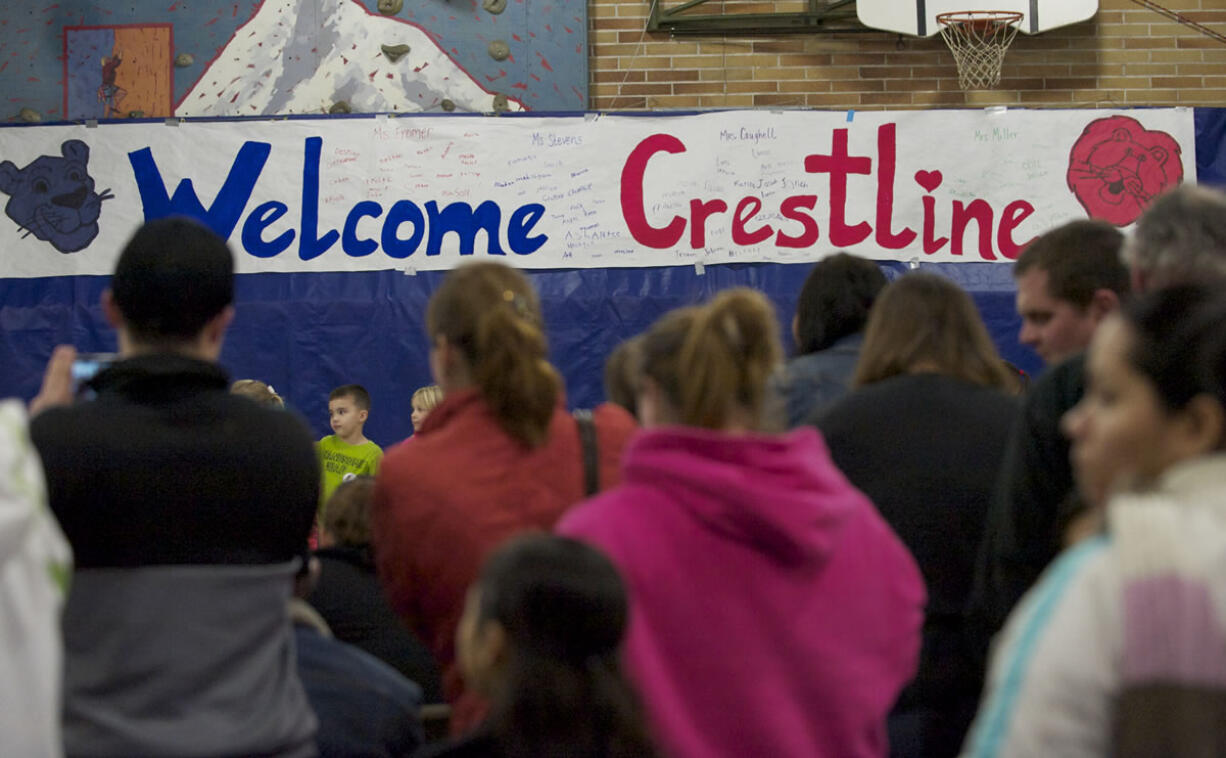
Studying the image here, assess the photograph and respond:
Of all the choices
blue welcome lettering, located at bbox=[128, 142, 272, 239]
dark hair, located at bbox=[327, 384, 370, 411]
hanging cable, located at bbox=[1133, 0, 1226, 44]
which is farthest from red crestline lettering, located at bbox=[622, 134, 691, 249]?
hanging cable, located at bbox=[1133, 0, 1226, 44]

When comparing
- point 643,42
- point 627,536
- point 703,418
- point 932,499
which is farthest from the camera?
point 643,42

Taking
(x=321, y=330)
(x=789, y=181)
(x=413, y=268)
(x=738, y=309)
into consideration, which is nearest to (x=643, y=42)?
(x=789, y=181)

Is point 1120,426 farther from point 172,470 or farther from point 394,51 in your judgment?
point 394,51

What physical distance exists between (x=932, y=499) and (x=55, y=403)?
1.46 m

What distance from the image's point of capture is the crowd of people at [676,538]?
1205mm

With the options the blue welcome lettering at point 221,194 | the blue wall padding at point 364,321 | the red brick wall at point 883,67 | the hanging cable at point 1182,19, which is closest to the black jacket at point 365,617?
the blue wall padding at point 364,321

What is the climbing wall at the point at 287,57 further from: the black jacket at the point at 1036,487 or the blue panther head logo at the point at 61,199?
the black jacket at the point at 1036,487

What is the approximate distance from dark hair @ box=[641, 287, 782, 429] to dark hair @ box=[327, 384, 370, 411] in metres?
4.56

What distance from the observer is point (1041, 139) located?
681cm

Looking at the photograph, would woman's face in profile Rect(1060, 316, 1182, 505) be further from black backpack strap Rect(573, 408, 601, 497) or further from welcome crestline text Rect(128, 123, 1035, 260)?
welcome crestline text Rect(128, 123, 1035, 260)

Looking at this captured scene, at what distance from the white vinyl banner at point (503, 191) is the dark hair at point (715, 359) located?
16.0 ft

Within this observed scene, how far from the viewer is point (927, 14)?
718cm

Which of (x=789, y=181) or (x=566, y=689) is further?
(x=789, y=181)

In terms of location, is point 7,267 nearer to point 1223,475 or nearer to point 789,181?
point 789,181
